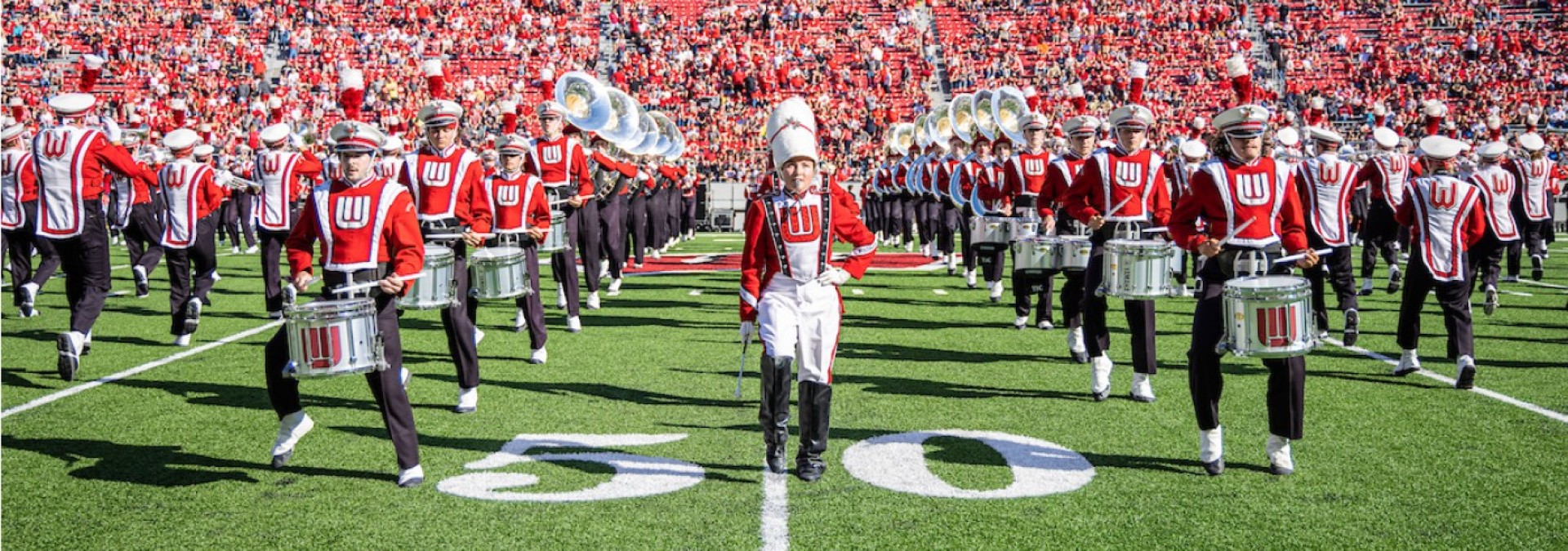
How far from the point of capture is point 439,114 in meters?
7.31

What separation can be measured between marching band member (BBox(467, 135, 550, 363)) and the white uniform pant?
10.7 ft

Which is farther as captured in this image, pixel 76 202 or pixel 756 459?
pixel 76 202

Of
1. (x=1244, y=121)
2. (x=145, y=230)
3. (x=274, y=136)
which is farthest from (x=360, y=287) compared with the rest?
(x=145, y=230)

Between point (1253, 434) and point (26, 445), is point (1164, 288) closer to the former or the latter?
point (1253, 434)

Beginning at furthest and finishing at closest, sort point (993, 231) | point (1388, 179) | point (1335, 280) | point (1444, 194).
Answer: point (1388, 179) < point (993, 231) < point (1335, 280) < point (1444, 194)

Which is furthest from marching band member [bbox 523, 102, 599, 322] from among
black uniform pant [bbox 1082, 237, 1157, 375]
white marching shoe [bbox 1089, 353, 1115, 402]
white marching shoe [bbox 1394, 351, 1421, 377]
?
white marching shoe [bbox 1394, 351, 1421, 377]

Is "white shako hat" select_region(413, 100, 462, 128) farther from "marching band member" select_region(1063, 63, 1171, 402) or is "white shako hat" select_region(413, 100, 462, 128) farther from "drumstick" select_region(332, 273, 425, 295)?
"marching band member" select_region(1063, 63, 1171, 402)

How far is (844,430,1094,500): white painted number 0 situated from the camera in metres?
5.06

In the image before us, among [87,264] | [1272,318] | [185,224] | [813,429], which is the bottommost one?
[813,429]

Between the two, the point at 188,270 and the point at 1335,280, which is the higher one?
the point at 188,270

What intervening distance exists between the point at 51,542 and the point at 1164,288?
5239 millimetres

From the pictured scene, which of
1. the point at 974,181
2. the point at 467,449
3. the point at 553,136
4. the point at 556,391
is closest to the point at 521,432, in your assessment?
the point at 467,449

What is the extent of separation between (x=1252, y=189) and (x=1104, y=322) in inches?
65.7

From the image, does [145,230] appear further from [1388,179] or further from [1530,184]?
[1530,184]
